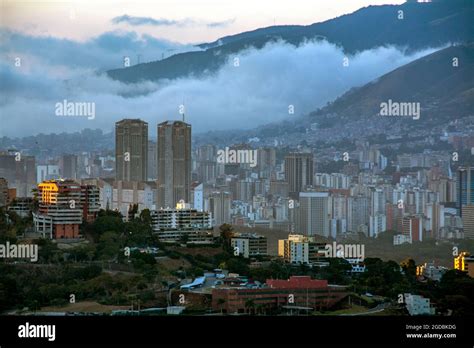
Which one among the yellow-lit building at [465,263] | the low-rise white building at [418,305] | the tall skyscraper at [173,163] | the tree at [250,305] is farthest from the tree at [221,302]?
the yellow-lit building at [465,263]

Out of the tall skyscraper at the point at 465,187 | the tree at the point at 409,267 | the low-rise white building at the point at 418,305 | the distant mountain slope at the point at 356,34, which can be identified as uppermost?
the distant mountain slope at the point at 356,34

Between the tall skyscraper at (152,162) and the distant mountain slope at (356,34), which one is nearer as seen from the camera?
the distant mountain slope at (356,34)

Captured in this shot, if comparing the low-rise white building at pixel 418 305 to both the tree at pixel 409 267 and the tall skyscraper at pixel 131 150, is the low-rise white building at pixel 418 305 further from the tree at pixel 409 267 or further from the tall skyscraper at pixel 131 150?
the tall skyscraper at pixel 131 150

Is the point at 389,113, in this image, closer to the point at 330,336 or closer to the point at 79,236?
the point at 79,236

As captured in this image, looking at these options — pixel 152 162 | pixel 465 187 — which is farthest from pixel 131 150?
pixel 465 187

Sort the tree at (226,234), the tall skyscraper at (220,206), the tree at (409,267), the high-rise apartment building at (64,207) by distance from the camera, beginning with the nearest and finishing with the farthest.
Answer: the tree at (409,267) < the high-rise apartment building at (64,207) < the tree at (226,234) < the tall skyscraper at (220,206)

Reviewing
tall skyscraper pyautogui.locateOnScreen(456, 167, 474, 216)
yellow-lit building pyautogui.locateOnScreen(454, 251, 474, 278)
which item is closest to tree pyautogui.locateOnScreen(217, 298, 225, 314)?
yellow-lit building pyautogui.locateOnScreen(454, 251, 474, 278)

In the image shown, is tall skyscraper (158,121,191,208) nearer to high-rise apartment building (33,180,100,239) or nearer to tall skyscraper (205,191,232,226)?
tall skyscraper (205,191,232,226)

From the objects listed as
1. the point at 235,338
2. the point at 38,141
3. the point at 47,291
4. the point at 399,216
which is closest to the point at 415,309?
the point at 399,216
